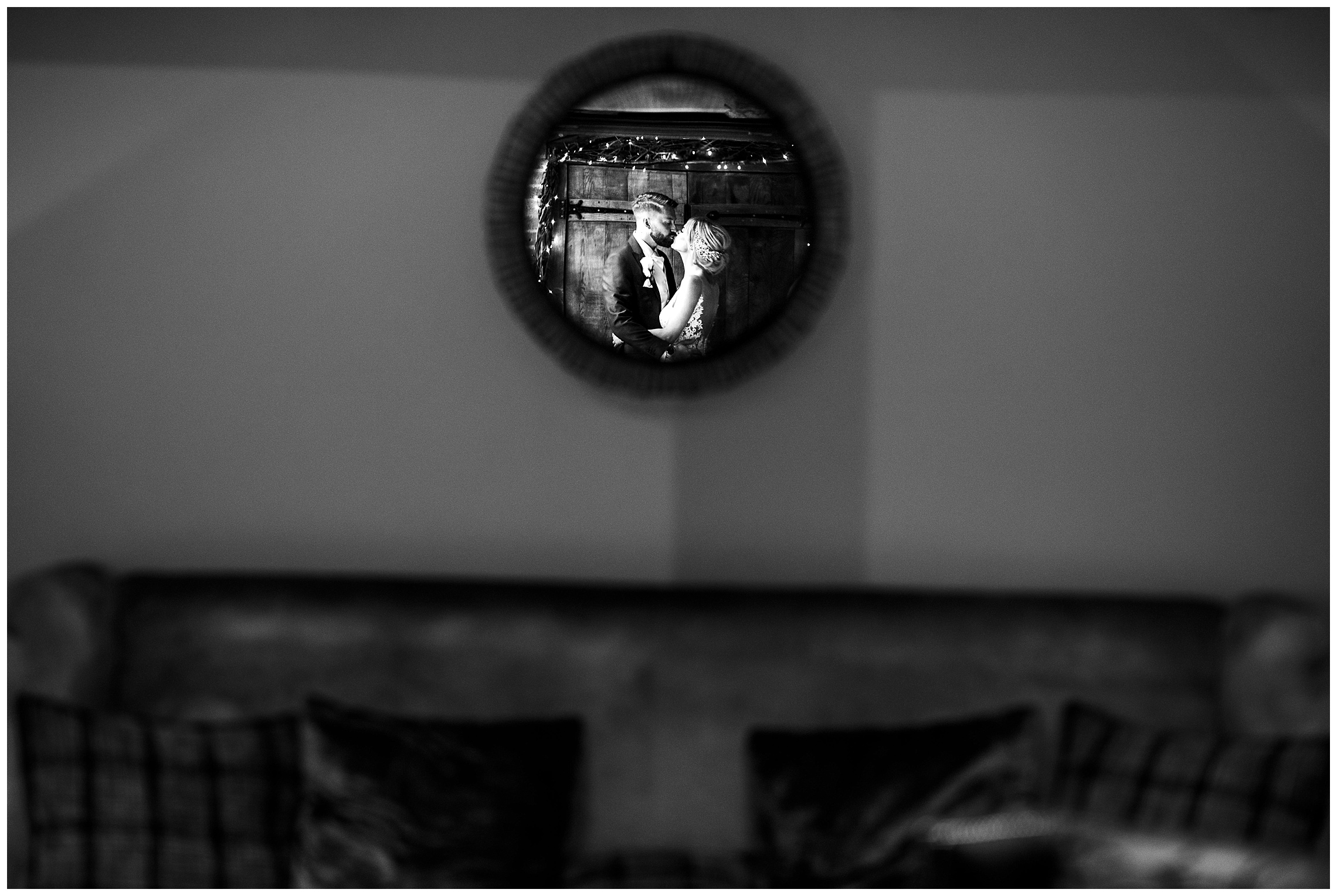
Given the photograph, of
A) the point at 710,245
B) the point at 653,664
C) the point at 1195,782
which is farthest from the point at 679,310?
the point at 1195,782

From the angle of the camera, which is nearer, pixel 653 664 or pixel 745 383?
pixel 653 664

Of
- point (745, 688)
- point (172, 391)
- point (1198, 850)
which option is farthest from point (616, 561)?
point (1198, 850)

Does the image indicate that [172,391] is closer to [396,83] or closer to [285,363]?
[285,363]

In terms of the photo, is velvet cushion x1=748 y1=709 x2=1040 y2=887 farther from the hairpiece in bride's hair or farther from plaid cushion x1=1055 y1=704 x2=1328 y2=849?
the hairpiece in bride's hair

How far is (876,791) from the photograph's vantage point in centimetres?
184

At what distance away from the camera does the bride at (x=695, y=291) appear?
2.22m

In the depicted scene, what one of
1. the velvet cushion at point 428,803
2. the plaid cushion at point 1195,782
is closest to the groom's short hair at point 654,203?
the velvet cushion at point 428,803

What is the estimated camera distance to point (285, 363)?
2266mm

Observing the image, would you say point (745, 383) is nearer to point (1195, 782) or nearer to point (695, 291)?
point (695, 291)

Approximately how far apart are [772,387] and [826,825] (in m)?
0.87

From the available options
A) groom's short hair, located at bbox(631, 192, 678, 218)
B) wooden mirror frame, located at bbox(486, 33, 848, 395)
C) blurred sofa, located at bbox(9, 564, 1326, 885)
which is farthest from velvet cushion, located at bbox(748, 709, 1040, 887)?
groom's short hair, located at bbox(631, 192, 678, 218)

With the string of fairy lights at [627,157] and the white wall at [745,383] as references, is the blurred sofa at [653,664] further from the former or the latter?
the string of fairy lights at [627,157]

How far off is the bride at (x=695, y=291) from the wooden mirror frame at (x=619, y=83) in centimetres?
5

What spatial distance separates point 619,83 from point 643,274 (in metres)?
0.38
